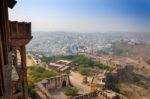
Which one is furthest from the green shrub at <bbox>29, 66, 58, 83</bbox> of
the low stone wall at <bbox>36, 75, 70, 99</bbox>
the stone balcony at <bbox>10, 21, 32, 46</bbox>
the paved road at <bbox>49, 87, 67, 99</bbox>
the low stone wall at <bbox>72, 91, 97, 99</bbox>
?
the stone balcony at <bbox>10, 21, 32, 46</bbox>

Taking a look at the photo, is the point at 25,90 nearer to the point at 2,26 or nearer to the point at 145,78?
the point at 2,26

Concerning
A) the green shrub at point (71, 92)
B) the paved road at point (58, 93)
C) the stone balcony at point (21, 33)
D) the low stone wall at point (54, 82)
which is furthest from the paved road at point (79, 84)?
the stone balcony at point (21, 33)

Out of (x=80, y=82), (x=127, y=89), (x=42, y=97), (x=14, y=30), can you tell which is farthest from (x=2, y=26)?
(x=127, y=89)

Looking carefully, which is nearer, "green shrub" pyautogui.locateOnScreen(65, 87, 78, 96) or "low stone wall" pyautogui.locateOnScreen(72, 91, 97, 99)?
"low stone wall" pyautogui.locateOnScreen(72, 91, 97, 99)

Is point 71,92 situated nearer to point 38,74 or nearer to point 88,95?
point 88,95

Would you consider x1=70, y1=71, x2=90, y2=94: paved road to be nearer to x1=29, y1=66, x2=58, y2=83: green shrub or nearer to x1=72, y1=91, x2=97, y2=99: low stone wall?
x1=72, y1=91, x2=97, y2=99: low stone wall

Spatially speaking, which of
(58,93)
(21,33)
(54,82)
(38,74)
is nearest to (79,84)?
(54,82)

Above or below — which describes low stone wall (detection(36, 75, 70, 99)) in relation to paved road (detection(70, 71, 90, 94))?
above

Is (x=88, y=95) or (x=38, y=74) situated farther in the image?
(x=38, y=74)
